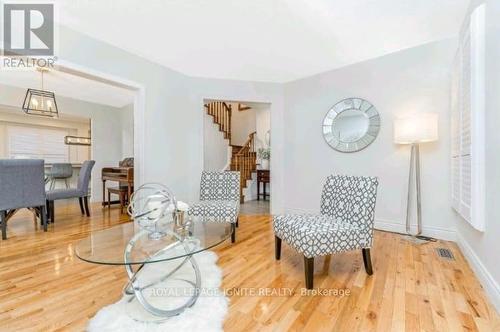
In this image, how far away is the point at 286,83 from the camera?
4.25 m

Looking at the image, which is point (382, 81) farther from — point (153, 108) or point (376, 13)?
point (153, 108)

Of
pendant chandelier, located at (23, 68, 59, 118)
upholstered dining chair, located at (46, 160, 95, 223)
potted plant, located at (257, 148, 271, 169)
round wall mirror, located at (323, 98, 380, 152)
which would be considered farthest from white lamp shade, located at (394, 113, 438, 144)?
pendant chandelier, located at (23, 68, 59, 118)

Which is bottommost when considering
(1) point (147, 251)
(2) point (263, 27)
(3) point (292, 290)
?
(3) point (292, 290)

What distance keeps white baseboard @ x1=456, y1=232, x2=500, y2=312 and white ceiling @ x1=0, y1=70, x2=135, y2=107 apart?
4.25 meters

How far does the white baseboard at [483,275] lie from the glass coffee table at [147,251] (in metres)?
1.81

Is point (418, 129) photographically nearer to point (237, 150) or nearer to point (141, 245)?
point (141, 245)

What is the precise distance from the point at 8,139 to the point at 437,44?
27.3 ft

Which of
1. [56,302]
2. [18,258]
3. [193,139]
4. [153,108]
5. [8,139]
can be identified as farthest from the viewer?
[8,139]

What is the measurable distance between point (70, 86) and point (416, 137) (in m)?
5.78

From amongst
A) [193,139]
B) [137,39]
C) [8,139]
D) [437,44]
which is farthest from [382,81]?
[8,139]

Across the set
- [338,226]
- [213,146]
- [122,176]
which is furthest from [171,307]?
[213,146]

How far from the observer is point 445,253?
8.01 feet

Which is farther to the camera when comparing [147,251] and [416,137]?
[416,137]

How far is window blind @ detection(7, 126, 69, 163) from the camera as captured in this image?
223 inches
